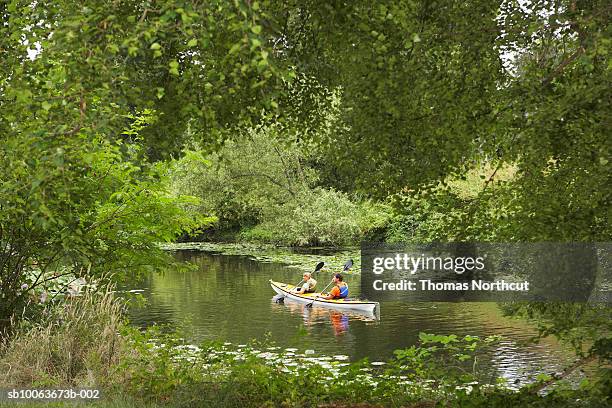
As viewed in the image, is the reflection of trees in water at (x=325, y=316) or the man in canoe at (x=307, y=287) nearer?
the reflection of trees in water at (x=325, y=316)

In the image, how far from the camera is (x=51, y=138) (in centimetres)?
432

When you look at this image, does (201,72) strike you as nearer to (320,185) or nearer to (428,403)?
(428,403)

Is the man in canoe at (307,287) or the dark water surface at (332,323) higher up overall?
the man in canoe at (307,287)

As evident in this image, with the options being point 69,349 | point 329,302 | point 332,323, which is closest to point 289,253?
point 329,302

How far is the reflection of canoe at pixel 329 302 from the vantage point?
65.2 ft

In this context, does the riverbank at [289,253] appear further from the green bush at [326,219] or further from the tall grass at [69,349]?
the tall grass at [69,349]

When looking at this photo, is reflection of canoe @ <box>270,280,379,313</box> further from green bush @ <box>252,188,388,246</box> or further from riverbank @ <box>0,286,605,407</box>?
green bush @ <box>252,188,388,246</box>

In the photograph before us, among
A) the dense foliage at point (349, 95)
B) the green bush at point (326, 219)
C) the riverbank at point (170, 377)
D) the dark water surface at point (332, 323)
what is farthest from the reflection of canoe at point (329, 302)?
the green bush at point (326, 219)

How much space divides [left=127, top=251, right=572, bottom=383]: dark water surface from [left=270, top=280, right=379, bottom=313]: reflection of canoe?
226 millimetres

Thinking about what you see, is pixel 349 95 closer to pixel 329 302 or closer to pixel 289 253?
pixel 329 302

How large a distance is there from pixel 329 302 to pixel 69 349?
12.6 metres

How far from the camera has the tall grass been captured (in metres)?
8.57

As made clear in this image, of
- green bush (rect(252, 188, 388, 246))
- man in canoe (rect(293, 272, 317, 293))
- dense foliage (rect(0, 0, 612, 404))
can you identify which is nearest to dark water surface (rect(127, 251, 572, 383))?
man in canoe (rect(293, 272, 317, 293))

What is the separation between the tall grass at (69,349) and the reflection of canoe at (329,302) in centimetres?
1115
